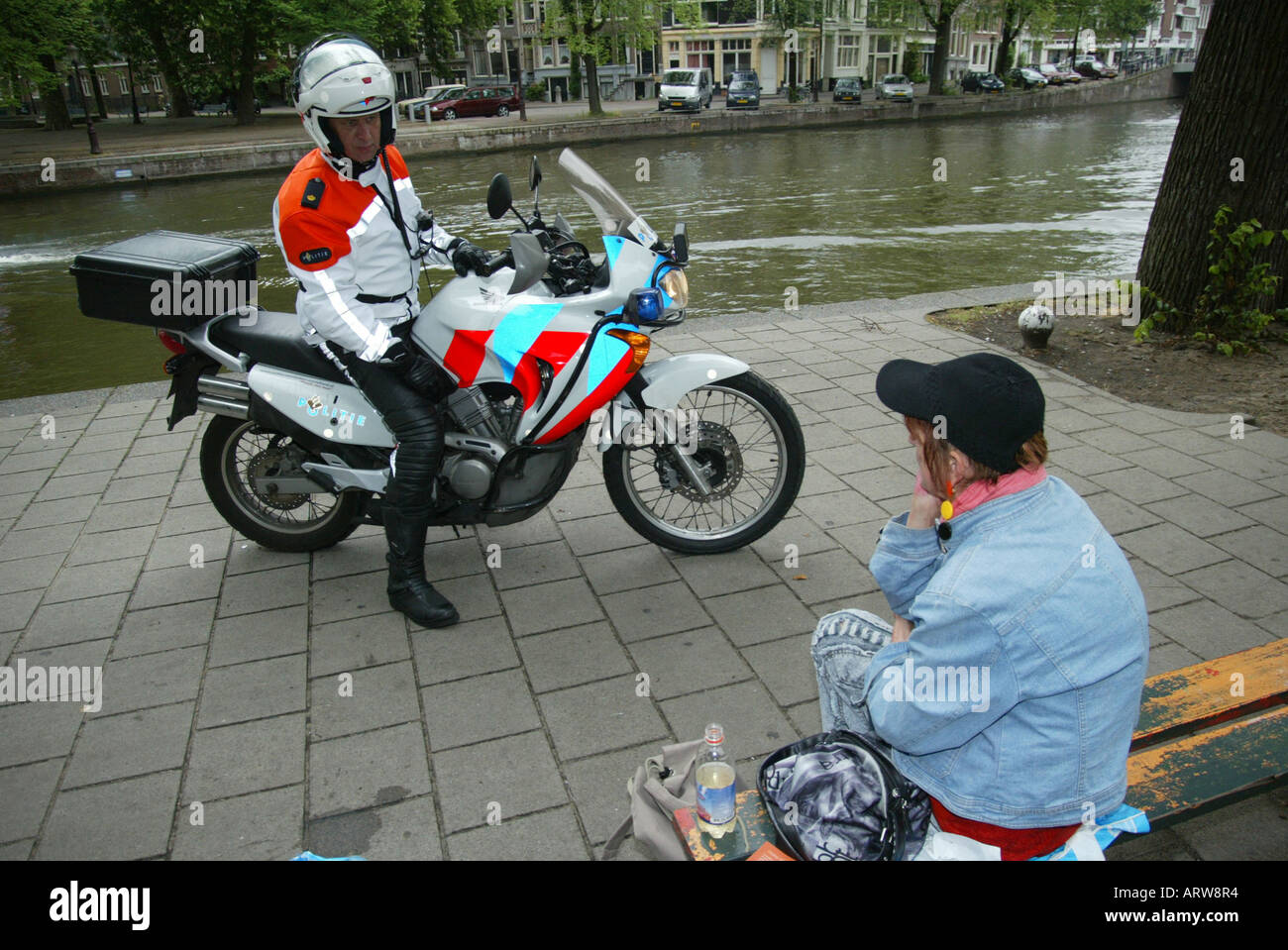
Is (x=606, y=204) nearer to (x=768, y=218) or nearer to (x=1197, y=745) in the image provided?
(x=1197, y=745)

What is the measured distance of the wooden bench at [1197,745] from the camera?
2279mm

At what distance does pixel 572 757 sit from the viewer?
3021mm

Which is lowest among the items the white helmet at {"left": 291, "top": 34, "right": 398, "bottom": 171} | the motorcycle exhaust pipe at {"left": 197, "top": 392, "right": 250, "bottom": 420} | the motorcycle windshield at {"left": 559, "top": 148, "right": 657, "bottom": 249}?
the motorcycle exhaust pipe at {"left": 197, "top": 392, "right": 250, "bottom": 420}

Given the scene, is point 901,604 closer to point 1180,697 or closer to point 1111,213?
point 1180,697

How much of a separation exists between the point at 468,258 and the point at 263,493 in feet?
5.06

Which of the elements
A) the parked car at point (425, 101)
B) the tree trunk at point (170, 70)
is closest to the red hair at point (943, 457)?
the parked car at point (425, 101)

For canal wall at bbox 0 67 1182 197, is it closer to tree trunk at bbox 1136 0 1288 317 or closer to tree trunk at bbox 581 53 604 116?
tree trunk at bbox 581 53 604 116

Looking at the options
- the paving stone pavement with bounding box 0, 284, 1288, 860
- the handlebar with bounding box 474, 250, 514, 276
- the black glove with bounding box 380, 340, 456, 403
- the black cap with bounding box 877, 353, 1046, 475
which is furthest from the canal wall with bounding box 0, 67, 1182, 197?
the black cap with bounding box 877, 353, 1046, 475

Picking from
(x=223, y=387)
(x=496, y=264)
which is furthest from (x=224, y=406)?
(x=496, y=264)

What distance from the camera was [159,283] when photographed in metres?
3.80

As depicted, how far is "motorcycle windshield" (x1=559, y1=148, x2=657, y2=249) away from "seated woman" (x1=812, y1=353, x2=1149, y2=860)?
2008 millimetres

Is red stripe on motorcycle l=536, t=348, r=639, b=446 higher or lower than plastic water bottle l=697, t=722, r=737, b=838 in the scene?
higher

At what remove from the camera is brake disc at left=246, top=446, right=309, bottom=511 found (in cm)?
421
